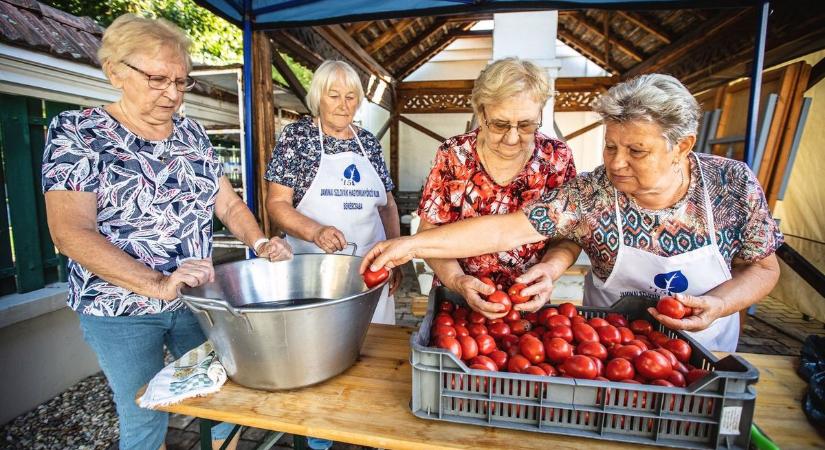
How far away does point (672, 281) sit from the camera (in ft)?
5.72

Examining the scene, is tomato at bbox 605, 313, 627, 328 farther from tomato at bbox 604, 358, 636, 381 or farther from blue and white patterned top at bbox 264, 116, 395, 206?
blue and white patterned top at bbox 264, 116, 395, 206

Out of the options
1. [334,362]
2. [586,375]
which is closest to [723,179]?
[586,375]

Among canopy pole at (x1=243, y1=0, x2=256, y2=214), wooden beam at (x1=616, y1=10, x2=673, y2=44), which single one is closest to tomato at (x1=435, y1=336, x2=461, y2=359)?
canopy pole at (x1=243, y1=0, x2=256, y2=214)

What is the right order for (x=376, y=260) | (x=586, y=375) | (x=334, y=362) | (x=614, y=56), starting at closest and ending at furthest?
(x=586, y=375), (x=334, y=362), (x=376, y=260), (x=614, y=56)

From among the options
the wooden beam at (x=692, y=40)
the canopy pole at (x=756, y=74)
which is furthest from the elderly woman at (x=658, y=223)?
the wooden beam at (x=692, y=40)

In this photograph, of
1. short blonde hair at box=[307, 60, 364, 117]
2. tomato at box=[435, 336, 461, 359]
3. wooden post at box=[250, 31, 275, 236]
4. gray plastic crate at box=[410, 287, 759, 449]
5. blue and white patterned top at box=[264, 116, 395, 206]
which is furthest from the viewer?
wooden post at box=[250, 31, 275, 236]

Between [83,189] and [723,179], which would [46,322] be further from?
[723,179]

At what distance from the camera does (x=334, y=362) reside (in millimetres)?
1378

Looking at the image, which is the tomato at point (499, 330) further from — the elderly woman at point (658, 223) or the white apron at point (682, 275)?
the white apron at point (682, 275)

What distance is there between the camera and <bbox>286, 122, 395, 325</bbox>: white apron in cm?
259

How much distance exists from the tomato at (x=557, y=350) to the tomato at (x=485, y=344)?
0.17 metres

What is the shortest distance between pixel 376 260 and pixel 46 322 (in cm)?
331

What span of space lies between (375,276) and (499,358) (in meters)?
0.53

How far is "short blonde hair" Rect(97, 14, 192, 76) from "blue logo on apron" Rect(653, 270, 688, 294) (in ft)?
7.26
